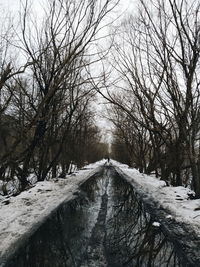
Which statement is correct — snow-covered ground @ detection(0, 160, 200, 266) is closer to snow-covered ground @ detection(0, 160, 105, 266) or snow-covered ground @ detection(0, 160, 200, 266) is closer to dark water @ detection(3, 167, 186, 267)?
snow-covered ground @ detection(0, 160, 105, 266)

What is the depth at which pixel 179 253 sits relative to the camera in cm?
392

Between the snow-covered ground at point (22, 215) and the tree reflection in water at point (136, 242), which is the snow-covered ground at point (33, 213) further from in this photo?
the tree reflection in water at point (136, 242)

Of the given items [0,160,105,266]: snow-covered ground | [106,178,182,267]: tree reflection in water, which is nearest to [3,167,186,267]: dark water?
[106,178,182,267]: tree reflection in water

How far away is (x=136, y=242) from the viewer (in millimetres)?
4320

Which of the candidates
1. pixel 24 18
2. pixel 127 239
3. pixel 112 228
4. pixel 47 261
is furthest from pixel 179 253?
pixel 24 18

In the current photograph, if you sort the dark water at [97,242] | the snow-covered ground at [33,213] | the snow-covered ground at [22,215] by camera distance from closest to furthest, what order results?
1. the dark water at [97,242]
2. the snow-covered ground at [22,215]
3. the snow-covered ground at [33,213]

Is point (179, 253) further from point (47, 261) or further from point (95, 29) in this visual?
point (95, 29)

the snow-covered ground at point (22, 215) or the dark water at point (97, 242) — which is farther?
the snow-covered ground at point (22, 215)

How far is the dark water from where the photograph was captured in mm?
3521

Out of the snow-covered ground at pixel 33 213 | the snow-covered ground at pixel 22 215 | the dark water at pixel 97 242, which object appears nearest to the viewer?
the dark water at pixel 97 242

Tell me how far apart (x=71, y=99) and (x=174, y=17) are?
25.8ft

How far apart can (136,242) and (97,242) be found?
637 mm

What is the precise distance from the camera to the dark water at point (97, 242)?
3521mm

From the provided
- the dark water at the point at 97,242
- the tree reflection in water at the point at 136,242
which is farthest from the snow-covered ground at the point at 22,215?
the tree reflection in water at the point at 136,242
